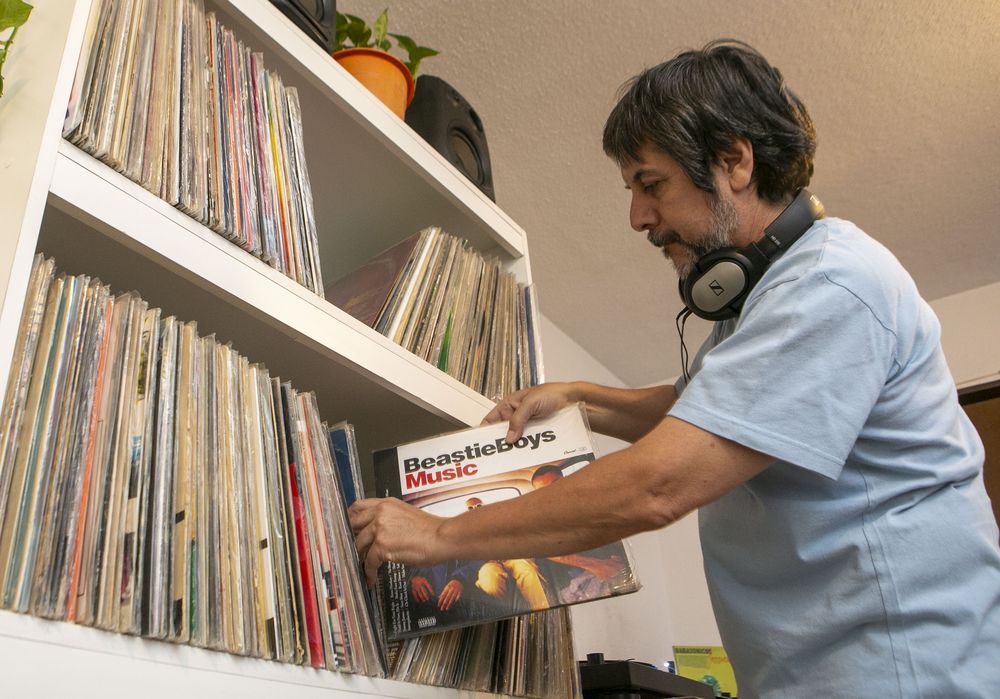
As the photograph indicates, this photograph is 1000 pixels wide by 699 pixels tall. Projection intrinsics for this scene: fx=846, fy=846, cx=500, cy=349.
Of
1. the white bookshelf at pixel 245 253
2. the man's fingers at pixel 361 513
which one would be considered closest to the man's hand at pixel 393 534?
the man's fingers at pixel 361 513

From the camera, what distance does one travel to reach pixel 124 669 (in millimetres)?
697

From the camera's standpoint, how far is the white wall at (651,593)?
10.3 ft

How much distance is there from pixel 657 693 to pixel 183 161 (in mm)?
1512

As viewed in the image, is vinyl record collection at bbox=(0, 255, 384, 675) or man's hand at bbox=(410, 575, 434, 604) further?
man's hand at bbox=(410, 575, 434, 604)

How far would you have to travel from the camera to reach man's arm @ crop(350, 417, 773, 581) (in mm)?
917

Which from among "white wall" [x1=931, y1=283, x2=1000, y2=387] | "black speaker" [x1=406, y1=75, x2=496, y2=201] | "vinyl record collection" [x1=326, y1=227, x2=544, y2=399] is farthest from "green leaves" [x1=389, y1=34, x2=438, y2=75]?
"white wall" [x1=931, y1=283, x2=1000, y2=387]

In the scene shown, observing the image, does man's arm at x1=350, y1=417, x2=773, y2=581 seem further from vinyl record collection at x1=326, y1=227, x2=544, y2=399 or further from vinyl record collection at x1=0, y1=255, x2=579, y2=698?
vinyl record collection at x1=326, y1=227, x2=544, y2=399

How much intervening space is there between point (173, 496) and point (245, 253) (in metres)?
0.32

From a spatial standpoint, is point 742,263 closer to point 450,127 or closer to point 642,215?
point 642,215

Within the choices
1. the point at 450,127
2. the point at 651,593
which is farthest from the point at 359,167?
the point at 651,593

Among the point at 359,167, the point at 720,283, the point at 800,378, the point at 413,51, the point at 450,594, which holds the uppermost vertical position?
the point at 413,51

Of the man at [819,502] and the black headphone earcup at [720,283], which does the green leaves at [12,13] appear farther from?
the black headphone earcup at [720,283]

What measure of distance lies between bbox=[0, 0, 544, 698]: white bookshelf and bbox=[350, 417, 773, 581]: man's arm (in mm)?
191

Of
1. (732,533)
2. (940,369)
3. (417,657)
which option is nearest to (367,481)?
(417,657)
